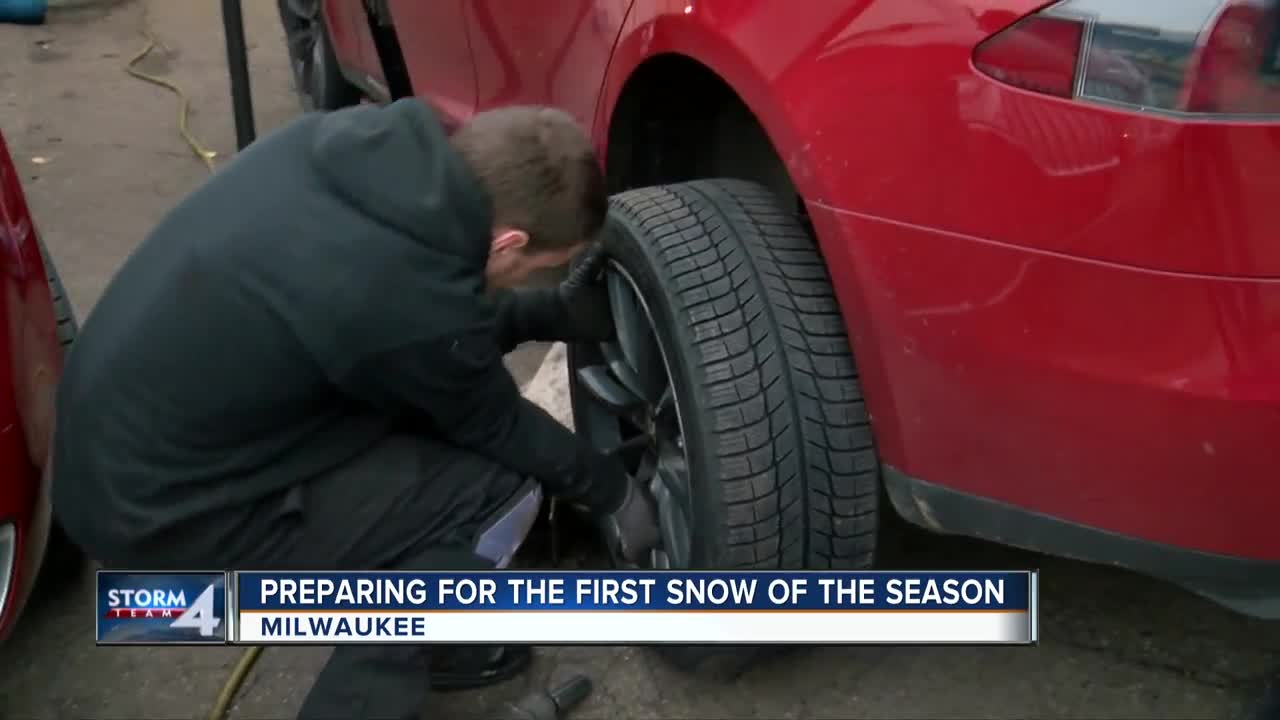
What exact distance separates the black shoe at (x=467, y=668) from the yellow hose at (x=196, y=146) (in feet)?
1.08

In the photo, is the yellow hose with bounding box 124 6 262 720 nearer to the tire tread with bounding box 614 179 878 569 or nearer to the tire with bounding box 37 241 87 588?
the tire with bounding box 37 241 87 588

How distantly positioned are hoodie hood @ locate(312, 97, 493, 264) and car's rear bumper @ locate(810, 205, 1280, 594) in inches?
18.5

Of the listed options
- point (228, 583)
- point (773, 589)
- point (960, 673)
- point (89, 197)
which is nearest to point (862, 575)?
point (773, 589)

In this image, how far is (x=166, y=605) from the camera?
73.0 inches

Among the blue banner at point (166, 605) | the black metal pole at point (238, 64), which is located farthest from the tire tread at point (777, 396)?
the black metal pole at point (238, 64)

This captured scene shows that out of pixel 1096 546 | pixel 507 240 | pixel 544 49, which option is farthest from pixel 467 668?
pixel 544 49

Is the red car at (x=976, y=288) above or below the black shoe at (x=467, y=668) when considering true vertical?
above

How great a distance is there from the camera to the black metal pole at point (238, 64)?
346cm

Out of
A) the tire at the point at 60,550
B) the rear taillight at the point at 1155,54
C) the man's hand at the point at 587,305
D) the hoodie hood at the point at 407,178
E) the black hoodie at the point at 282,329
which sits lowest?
the tire at the point at 60,550

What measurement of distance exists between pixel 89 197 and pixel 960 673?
3.60 meters

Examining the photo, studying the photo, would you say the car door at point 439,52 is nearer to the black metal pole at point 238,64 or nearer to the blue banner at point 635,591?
the black metal pole at point 238,64

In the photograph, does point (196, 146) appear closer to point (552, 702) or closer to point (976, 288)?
point (552, 702)

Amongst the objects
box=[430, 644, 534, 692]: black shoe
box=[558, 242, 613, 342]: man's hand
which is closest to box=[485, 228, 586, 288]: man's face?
box=[558, 242, 613, 342]: man's hand

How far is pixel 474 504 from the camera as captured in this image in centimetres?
185
